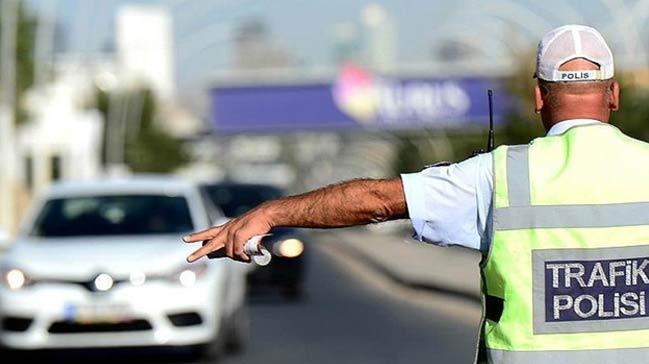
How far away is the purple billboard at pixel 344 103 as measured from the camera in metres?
69.5

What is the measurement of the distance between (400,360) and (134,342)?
2.36 m

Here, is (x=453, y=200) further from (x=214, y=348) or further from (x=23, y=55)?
(x=23, y=55)

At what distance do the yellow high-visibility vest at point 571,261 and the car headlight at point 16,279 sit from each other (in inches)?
385

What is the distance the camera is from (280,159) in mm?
119250

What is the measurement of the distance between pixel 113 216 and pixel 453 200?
35.7 ft

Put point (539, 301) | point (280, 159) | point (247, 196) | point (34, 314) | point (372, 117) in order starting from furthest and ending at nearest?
1. point (280, 159)
2. point (372, 117)
3. point (247, 196)
4. point (34, 314)
5. point (539, 301)

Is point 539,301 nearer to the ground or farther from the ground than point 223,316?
farther from the ground

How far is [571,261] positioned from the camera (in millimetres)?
3848

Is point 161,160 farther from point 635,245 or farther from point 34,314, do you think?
point 635,245

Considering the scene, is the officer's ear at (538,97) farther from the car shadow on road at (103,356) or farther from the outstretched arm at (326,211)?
the car shadow on road at (103,356)

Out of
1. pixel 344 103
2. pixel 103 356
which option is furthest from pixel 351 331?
pixel 344 103

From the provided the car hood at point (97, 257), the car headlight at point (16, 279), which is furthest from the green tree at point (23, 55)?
the car headlight at point (16, 279)

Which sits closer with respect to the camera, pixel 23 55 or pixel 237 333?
pixel 237 333

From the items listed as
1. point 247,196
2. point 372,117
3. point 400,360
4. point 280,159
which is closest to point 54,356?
point 400,360
